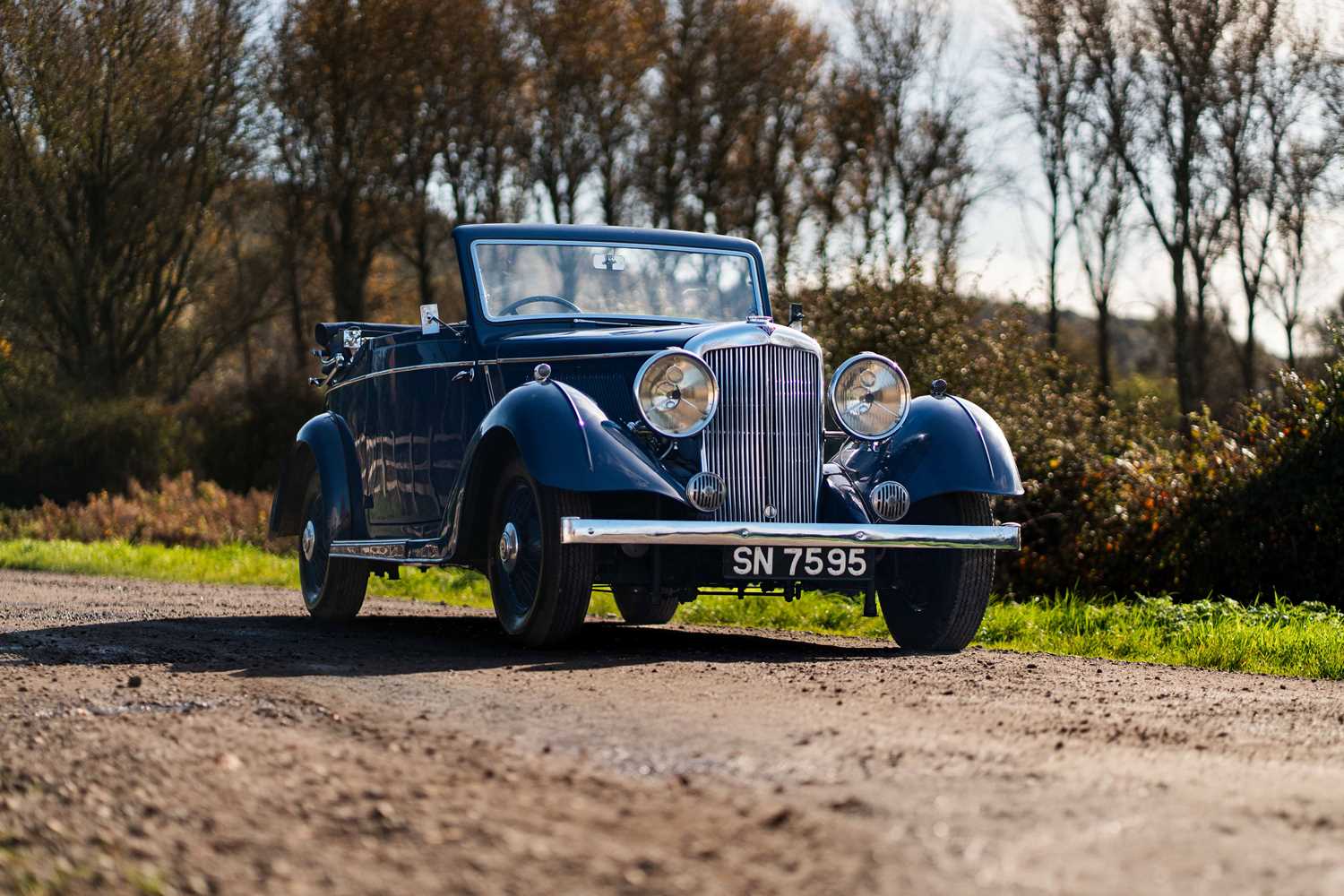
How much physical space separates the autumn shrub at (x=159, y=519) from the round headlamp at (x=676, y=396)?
43.2ft

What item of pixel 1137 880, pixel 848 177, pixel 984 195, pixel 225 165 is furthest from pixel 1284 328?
pixel 1137 880

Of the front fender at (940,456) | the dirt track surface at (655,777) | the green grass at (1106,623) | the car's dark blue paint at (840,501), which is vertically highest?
the front fender at (940,456)

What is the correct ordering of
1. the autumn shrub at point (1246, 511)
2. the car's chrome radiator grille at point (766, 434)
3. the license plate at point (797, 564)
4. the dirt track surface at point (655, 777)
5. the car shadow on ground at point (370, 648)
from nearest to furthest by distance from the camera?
the dirt track surface at point (655, 777) → the car shadow on ground at point (370, 648) → the license plate at point (797, 564) → the car's chrome radiator grille at point (766, 434) → the autumn shrub at point (1246, 511)

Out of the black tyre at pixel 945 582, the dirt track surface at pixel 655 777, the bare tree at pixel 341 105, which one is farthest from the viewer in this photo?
the bare tree at pixel 341 105

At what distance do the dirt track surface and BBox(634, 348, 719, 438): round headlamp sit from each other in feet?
3.53

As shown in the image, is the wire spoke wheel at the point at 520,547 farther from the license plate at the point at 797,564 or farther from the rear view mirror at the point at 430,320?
the rear view mirror at the point at 430,320

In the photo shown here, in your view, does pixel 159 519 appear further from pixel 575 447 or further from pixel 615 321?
pixel 575 447

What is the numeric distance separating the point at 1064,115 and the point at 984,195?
8.43 feet

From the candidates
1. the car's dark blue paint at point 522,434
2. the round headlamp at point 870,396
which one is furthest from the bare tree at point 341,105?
the round headlamp at point 870,396

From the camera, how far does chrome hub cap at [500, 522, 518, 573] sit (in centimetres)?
775

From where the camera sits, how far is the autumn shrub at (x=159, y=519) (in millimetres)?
20266

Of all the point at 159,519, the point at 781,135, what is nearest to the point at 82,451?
the point at 159,519

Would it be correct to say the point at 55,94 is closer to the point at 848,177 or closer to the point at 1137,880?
the point at 848,177

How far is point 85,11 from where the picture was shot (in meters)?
26.0
